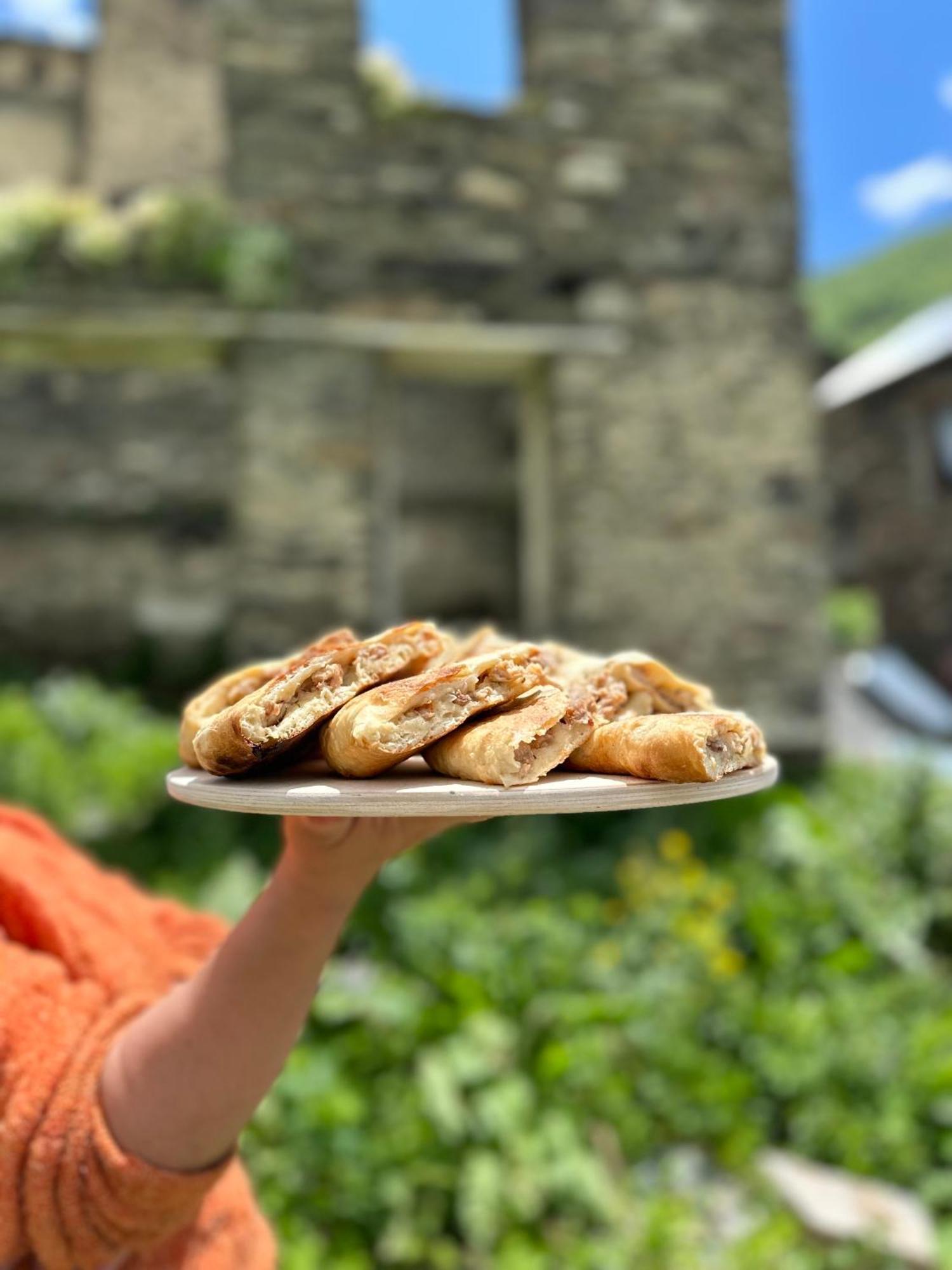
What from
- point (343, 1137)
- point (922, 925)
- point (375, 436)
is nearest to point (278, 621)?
point (375, 436)

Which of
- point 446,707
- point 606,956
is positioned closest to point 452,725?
point 446,707

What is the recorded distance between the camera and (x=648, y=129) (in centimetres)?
523

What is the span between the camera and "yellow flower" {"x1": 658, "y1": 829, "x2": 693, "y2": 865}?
423 centimetres

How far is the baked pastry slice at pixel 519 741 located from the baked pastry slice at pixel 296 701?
0.09 metres

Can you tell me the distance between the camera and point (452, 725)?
2.73 ft

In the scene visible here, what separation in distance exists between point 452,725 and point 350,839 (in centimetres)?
30

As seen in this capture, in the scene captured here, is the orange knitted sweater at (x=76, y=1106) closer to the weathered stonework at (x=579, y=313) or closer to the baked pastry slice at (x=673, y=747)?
the baked pastry slice at (x=673, y=747)

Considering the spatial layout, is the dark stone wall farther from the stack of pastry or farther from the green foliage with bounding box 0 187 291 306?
the stack of pastry

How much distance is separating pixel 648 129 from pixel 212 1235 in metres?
5.32

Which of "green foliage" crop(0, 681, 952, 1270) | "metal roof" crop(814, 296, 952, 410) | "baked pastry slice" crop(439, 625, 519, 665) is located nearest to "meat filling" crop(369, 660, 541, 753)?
"baked pastry slice" crop(439, 625, 519, 665)

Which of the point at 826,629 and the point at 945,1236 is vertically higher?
the point at 826,629

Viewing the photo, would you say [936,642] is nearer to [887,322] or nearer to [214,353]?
[887,322]

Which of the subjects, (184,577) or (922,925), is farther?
(184,577)

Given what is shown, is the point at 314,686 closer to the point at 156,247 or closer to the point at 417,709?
the point at 417,709
